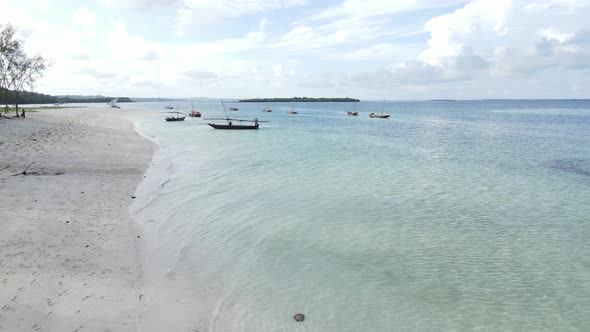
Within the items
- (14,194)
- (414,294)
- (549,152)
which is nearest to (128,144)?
(14,194)

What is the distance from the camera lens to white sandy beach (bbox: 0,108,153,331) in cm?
736

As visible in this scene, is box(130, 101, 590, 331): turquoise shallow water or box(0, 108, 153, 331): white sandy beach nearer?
box(0, 108, 153, 331): white sandy beach

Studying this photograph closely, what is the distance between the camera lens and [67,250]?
402 inches

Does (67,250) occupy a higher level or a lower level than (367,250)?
higher

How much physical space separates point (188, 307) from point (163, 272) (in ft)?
6.86

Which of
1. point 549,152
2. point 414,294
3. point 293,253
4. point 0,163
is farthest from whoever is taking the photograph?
point 549,152

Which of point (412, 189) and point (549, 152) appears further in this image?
point (549, 152)

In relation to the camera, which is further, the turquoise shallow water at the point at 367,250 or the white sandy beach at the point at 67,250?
the turquoise shallow water at the point at 367,250

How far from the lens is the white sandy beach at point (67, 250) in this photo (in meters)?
7.36

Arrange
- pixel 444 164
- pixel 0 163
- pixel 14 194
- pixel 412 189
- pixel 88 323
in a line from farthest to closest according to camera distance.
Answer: pixel 444 164 → pixel 412 189 → pixel 0 163 → pixel 14 194 → pixel 88 323

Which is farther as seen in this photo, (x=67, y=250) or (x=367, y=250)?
(x=367, y=250)

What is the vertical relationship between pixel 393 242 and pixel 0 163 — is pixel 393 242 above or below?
below

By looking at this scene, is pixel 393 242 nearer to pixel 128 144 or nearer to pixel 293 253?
pixel 293 253

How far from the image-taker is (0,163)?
19062 millimetres
